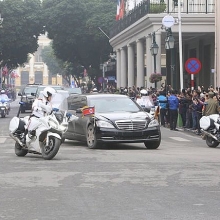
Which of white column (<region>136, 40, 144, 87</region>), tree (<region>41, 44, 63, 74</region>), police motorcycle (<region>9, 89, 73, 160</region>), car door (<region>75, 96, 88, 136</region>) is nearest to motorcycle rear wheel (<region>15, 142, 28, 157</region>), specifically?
police motorcycle (<region>9, 89, 73, 160</region>)

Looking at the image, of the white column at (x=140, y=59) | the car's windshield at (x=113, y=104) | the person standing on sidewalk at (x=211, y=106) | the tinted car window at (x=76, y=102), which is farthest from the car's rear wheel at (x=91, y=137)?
the white column at (x=140, y=59)

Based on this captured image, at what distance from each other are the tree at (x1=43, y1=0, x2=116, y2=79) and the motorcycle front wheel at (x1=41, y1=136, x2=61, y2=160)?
68553 mm

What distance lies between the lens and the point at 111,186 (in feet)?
40.8

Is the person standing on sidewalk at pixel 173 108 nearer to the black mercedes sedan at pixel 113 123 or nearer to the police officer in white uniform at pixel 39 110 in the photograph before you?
the black mercedes sedan at pixel 113 123

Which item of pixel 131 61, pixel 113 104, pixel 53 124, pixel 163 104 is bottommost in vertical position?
pixel 163 104

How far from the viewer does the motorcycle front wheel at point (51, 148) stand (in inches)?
679

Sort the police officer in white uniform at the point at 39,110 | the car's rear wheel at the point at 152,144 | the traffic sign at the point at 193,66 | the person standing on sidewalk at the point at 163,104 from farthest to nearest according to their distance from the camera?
the traffic sign at the point at 193,66, the person standing on sidewalk at the point at 163,104, the car's rear wheel at the point at 152,144, the police officer in white uniform at the point at 39,110

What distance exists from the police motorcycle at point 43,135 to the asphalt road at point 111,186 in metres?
0.23

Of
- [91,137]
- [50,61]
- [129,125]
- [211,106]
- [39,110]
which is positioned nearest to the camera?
[39,110]

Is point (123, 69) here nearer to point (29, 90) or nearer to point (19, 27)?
point (29, 90)

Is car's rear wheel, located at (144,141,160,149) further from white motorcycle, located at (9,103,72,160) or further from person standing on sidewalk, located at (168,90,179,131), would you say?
person standing on sidewalk, located at (168,90,179,131)

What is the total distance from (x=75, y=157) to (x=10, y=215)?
27.5 feet

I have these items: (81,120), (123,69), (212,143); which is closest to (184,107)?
(212,143)

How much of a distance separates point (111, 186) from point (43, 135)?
5.51 meters
